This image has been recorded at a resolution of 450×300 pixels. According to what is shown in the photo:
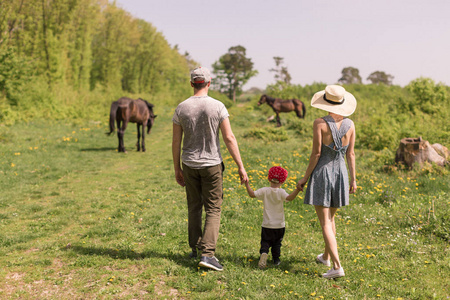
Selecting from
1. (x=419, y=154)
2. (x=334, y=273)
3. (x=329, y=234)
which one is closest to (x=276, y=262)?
(x=334, y=273)

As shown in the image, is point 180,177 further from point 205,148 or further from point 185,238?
point 185,238

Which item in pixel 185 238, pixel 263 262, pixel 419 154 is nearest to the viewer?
pixel 263 262

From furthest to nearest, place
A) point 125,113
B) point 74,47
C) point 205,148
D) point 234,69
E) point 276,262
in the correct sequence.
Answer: point 234,69
point 74,47
point 125,113
point 276,262
point 205,148

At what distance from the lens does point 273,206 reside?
14.8 ft

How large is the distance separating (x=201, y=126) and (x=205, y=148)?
0.30 m

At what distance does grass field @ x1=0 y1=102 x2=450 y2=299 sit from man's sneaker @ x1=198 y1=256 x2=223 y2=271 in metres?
0.12

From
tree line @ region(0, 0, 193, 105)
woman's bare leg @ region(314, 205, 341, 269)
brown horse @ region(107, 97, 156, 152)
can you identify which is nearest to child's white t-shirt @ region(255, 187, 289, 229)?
woman's bare leg @ region(314, 205, 341, 269)

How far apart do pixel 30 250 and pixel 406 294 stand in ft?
18.1

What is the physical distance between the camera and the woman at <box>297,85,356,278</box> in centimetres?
412

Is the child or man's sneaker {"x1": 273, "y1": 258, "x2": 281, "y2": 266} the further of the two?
man's sneaker {"x1": 273, "y1": 258, "x2": 281, "y2": 266}

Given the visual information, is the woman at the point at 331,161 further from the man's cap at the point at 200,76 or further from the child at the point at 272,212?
the man's cap at the point at 200,76

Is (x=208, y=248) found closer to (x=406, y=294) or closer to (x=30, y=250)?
(x=406, y=294)

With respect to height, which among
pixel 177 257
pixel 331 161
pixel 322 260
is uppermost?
pixel 331 161

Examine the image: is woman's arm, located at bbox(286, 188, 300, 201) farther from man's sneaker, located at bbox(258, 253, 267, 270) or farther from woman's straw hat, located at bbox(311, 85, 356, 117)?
woman's straw hat, located at bbox(311, 85, 356, 117)
